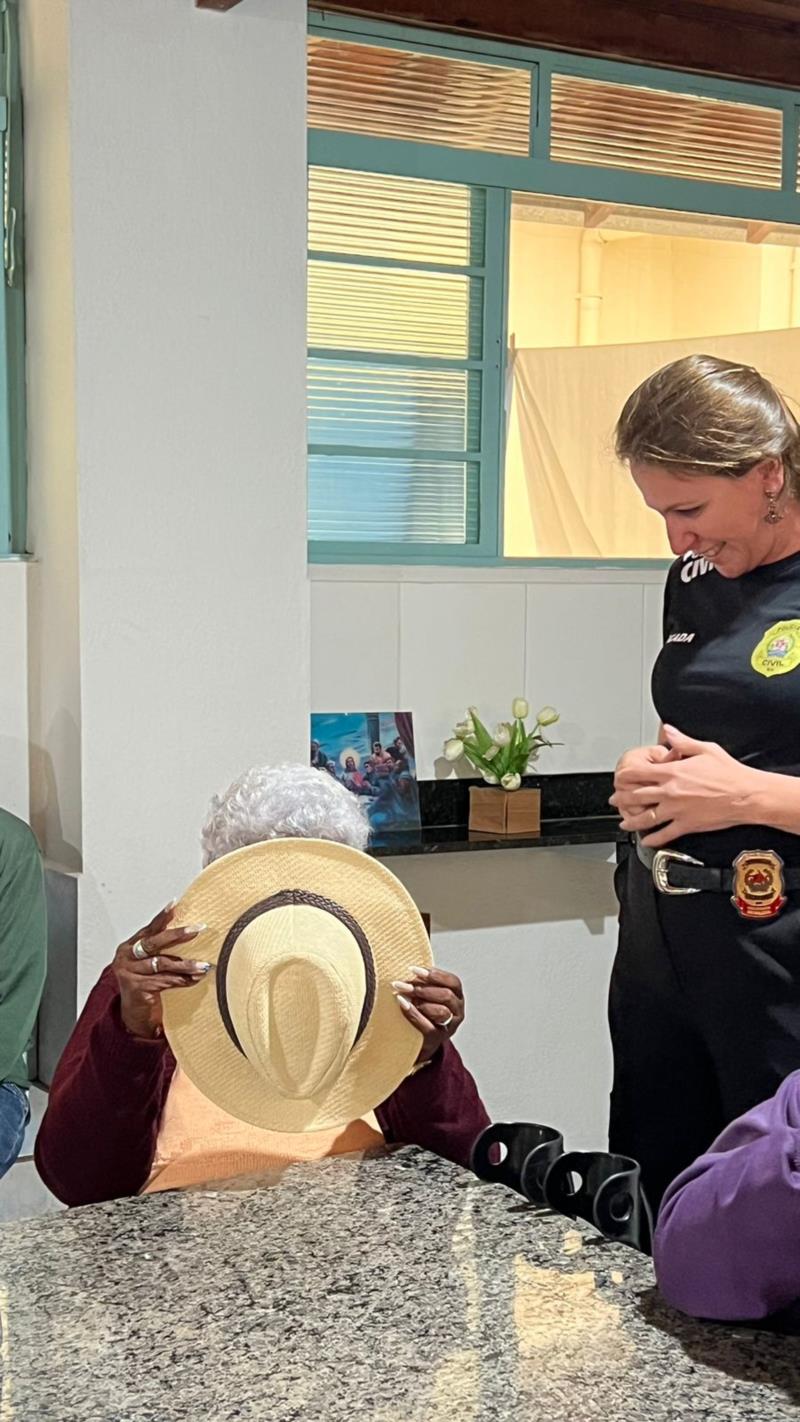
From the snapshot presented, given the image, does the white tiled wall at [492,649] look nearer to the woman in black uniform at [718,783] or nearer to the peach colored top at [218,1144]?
the woman in black uniform at [718,783]

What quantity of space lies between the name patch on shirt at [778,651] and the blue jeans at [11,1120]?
1.52 meters

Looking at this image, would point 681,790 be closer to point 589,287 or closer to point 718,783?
point 718,783

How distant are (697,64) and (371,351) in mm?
1088

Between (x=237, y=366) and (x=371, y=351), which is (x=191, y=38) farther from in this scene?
(x=371, y=351)

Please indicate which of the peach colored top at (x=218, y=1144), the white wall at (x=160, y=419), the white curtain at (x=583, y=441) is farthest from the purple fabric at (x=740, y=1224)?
the white curtain at (x=583, y=441)

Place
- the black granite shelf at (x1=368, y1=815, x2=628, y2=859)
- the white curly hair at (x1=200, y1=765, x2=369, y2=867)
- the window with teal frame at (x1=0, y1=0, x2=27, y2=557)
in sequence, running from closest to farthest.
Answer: the white curly hair at (x1=200, y1=765, x2=369, y2=867), the window with teal frame at (x1=0, y1=0, x2=27, y2=557), the black granite shelf at (x1=368, y1=815, x2=628, y2=859)

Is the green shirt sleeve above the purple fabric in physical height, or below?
below

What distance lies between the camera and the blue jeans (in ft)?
8.70

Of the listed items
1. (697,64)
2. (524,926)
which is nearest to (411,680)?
(524,926)

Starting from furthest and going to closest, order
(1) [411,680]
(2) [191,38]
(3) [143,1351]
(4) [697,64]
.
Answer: (4) [697,64] → (1) [411,680] → (2) [191,38] → (3) [143,1351]

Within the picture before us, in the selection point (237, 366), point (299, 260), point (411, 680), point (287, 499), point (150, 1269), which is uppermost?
point (299, 260)

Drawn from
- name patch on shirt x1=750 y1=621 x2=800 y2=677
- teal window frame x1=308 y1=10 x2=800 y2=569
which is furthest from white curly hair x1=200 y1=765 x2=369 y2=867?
teal window frame x1=308 y1=10 x2=800 y2=569

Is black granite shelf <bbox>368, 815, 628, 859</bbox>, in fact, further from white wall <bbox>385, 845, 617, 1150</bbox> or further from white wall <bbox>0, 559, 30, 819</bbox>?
white wall <bbox>0, 559, 30, 819</bbox>

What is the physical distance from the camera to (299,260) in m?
3.05
